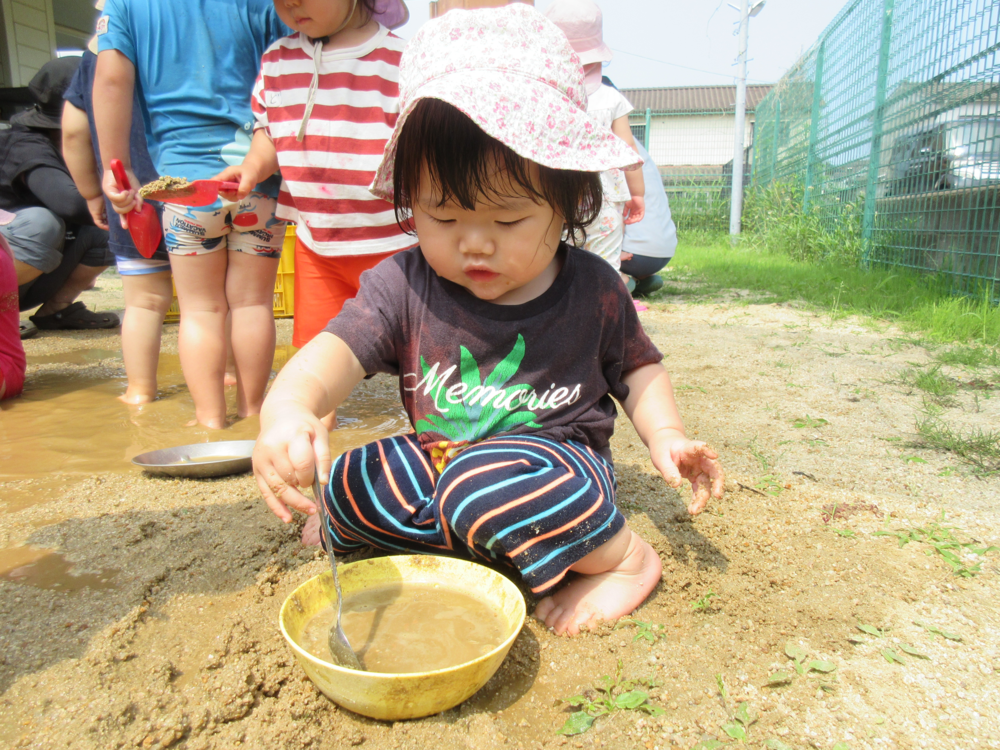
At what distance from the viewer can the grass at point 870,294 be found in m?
3.55

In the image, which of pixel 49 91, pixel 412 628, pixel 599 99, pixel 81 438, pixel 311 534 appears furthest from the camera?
pixel 49 91

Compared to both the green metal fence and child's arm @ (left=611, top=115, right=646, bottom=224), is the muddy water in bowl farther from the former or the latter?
Answer: the green metal fence

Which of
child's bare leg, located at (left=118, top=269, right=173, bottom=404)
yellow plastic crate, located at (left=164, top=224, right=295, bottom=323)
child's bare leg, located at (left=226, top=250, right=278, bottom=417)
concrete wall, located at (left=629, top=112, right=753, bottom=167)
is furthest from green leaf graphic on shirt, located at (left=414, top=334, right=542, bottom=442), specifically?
concrete wall, located at (left=629, top=112, right=753, bottom=167)

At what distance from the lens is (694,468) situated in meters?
1.36

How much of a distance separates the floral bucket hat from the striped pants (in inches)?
21.8

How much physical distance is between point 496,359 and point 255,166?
1213 millimetres

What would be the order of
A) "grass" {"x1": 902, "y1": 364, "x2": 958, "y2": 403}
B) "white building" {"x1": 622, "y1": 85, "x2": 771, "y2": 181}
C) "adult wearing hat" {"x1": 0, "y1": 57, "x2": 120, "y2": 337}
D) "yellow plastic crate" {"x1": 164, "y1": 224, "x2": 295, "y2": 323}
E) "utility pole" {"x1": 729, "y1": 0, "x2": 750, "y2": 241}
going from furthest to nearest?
1. "white building" {"x1": 622, "y1": 85, "x2": 771, "y2": 181}
2. "utility pole" {"x1": 729, "y1": 0, "x2": 750, "y2": 241}
3. "yellow plastic crate" {"x1": 164, "y1": 224, "x2": 295, "y2": 323}
4. "adult wearing hat" {"x1": 0, "y1": 57, "x2": 120, "y2": 337}
5. "grass" {"x1": 902, "y1": 364, "x2": 958, "y2": 403}

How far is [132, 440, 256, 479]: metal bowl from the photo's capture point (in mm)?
1929

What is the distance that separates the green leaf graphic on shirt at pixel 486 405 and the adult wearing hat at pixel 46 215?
345 cm

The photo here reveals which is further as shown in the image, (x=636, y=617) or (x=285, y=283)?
(x=285, y=283)

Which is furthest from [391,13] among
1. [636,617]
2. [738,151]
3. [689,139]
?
[689,139]

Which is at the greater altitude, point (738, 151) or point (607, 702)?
point (738, 151)

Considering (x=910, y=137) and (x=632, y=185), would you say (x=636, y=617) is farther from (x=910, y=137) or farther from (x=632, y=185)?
(x=910, y=137)

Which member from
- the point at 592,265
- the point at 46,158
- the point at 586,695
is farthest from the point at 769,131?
the point at 586,695
